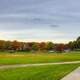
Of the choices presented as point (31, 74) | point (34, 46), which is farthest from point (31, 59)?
point (34, 46)

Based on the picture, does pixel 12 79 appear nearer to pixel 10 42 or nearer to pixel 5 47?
pixel 5 47

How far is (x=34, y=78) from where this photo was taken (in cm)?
2127

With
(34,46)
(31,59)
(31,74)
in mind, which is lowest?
(31,74)

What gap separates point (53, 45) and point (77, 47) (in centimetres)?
1644

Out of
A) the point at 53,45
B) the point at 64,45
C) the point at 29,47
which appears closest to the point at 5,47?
the point at 29,47

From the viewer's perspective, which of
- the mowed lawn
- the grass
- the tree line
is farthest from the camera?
the tree line

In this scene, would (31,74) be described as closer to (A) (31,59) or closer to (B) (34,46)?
(A) (31,59)

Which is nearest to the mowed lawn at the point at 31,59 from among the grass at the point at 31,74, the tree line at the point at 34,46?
the grass at the point at 31,74

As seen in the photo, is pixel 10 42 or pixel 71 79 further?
pixel 10 42

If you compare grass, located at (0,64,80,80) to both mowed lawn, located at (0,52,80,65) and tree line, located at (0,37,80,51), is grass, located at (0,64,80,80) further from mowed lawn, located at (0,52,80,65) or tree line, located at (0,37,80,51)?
tree line, located at (0,37,80,51)

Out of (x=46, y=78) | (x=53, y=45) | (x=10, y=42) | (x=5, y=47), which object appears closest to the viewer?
(x=46, y=78)

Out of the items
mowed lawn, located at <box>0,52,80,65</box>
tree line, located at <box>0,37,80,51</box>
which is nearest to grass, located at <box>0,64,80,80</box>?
mowed lawn, located at <box>0,52,80,65</box>

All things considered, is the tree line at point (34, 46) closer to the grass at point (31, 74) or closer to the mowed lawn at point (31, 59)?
the mowed lawn at point (31, 59)

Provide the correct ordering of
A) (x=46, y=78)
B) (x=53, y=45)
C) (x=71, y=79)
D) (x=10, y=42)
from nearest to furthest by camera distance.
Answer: (x=71, y=79) → (x=46, y=78) → (x=10, y=42) → (x=53, y=45)
